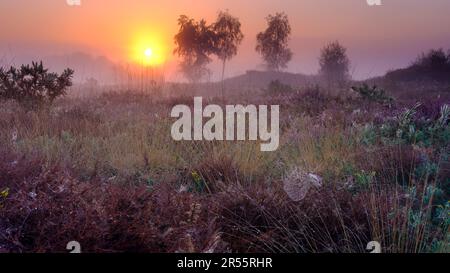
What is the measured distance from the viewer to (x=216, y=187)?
457 cm

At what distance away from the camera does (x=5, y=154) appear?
13.7ft

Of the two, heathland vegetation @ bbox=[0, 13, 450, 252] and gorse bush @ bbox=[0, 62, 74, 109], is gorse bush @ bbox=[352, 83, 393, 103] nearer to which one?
heathland vegetation @ bbox=[0, 13, 450, 252]

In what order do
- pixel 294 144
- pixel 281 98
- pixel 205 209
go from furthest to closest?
pixel 281 98 → pixel 294 144 → pixel 205 209


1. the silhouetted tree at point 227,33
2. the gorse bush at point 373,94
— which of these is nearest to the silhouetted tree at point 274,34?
the silhouetted tree at point 227,33

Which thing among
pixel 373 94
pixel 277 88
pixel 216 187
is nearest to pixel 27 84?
pixel 216 187

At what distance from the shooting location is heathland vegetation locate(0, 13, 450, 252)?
2918mm

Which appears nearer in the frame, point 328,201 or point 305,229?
point 305,229

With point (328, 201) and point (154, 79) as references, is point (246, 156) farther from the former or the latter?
point (154, 79)

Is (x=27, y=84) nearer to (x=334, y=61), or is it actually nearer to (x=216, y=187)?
(x=216, y=187)

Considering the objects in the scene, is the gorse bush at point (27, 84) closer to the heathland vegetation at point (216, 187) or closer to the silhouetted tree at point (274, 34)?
the heathland vegetation at point (216, 187)

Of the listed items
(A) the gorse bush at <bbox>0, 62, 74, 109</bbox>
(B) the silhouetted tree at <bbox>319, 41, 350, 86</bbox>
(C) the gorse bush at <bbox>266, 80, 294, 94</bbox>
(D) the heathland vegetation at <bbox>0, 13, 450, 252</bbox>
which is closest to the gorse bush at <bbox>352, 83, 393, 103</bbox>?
(D) the heathland vegetation at <bbox>0, 13, 450, 252</bbox>

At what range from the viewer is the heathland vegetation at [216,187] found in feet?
9.57
